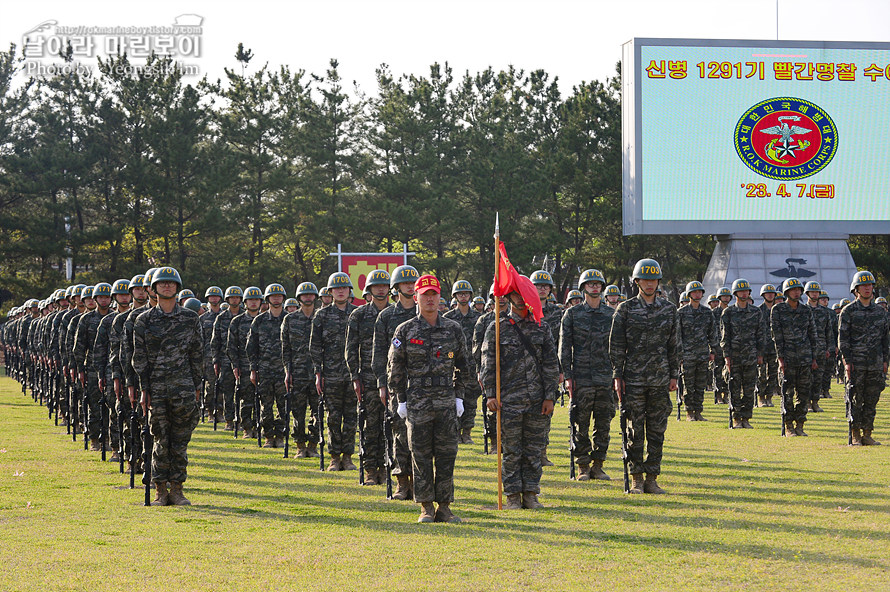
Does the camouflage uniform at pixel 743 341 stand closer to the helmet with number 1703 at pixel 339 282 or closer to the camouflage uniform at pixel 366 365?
the helmet with number 1703 at pixel 339 282

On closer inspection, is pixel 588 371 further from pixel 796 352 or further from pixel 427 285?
pixel 796 352

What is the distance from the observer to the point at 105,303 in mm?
14773

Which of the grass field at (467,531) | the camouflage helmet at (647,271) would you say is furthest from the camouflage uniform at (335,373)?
the camouflage helmet at (647,271)

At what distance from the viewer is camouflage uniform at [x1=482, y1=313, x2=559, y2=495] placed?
32.8 feet

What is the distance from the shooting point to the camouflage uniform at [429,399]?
9.23m

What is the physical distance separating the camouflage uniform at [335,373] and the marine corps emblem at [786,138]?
83.5 feet

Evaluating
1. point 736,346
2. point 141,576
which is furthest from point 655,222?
point 141,576

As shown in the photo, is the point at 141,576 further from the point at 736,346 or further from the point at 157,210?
the point at 157,210

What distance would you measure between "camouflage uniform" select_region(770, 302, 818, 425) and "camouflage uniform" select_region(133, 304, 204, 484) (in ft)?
32.5

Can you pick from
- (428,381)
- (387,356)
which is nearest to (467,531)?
(428,381)

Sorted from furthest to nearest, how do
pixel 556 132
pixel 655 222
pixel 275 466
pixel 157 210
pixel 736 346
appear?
pixel 556 132
pixel 157 210
pixel 655 222
pixel 736 346
pixel 275 466

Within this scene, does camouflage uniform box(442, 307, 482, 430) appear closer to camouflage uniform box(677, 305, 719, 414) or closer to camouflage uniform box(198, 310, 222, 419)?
camouflage uniform box(677, 305, 719, 414)

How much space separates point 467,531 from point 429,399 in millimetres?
A: 1243

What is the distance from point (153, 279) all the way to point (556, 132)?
4970 cm
